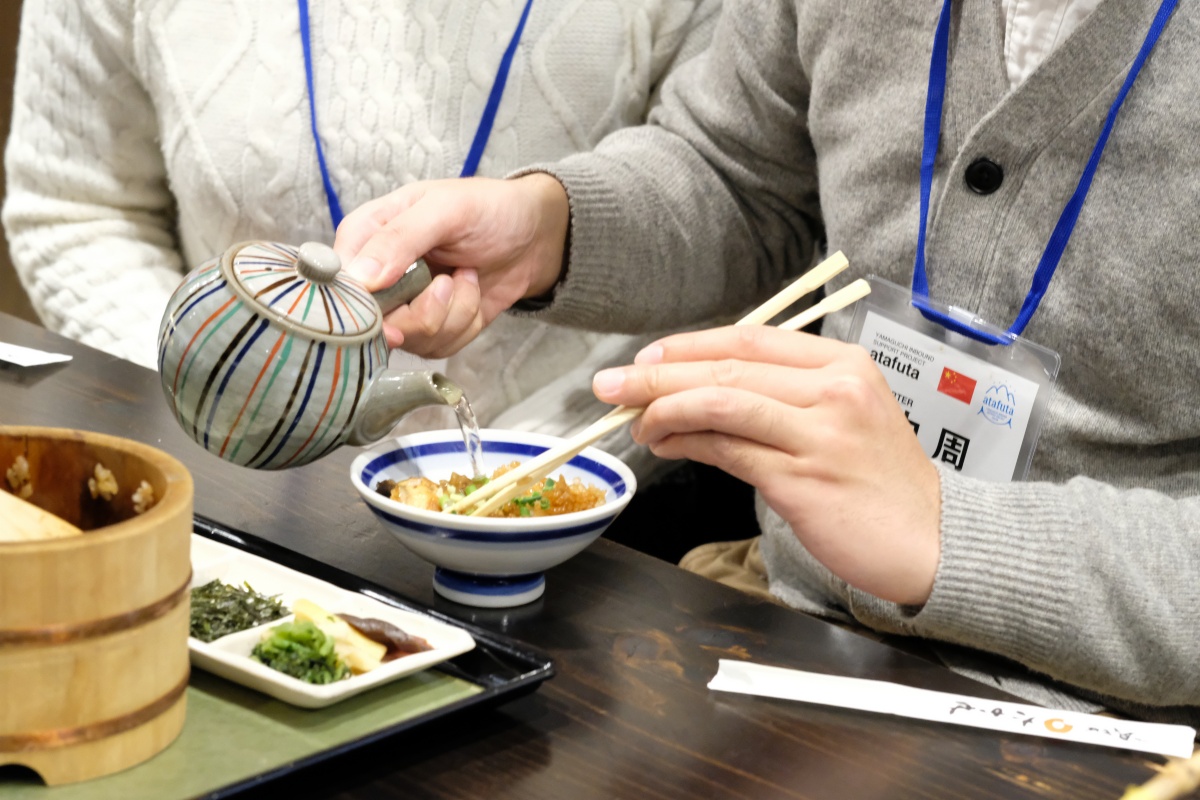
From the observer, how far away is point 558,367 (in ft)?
6.51

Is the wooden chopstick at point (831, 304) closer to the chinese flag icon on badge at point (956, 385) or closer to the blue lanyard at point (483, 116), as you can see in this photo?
the chinese flag icon on badge at point (956, 385)

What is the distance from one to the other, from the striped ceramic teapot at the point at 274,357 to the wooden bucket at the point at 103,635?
0.19 meters

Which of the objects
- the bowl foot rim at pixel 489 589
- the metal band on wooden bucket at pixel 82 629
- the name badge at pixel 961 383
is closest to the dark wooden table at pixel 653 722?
the bowl foot rim at pixel 489 589

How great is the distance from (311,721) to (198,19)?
4.63ft

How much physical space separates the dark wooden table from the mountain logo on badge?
365 mm

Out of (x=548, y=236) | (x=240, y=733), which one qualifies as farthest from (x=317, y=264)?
(x=548, y=236)

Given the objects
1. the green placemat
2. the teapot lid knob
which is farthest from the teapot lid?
the green placemat

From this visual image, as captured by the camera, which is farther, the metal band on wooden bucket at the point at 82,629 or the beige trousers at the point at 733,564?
the beige trousers at the point at 733,564

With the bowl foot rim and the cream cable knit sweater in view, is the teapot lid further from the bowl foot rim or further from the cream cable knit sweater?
the cream cable knit sweater

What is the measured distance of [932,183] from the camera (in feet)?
4.18

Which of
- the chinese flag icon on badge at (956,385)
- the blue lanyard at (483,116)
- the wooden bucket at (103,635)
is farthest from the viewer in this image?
the blue lanyard at (483,116)

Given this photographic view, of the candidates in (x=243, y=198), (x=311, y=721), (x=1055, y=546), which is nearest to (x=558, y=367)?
(x=243, y=198)

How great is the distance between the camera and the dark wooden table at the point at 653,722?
74 cm

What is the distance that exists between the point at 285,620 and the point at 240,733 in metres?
0.11
